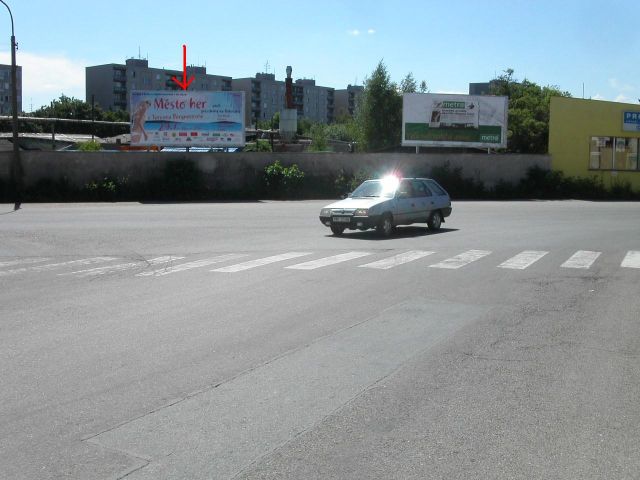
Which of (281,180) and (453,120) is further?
(453,120)

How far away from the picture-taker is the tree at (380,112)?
69125 mm

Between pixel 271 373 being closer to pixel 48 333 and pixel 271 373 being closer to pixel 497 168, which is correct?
pixel 48 333

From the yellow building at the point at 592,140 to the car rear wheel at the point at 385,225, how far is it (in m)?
26.9

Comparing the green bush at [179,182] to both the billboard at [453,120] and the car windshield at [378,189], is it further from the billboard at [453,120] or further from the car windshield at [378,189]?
the car windshield at [378,189]

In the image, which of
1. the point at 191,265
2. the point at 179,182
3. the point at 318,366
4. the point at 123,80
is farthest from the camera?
the point at 123,80

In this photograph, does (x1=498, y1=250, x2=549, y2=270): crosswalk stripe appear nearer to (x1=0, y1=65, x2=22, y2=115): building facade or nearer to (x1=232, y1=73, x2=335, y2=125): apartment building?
(x1=232, y1=73, x2=335, y2=125): apartment building

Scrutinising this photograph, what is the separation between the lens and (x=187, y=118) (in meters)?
39.6

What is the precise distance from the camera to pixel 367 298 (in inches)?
422

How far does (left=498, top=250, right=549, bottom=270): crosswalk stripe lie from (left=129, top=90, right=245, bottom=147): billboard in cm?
2588

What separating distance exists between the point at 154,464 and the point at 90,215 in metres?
22.7

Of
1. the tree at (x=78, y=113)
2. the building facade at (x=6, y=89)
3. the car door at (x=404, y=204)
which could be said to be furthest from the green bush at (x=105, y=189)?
the building facade at (x=6, y=89)

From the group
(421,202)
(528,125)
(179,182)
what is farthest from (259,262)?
(528,125)

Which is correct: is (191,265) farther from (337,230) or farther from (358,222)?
(337,230)

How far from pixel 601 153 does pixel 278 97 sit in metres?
114
